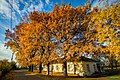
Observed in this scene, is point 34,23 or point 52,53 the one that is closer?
point 52,53

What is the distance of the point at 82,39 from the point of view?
32.4m

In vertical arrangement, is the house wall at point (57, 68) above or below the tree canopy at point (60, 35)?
below

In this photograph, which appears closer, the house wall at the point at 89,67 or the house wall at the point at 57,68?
the house wall at the point at 89,67

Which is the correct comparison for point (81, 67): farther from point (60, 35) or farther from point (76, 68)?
point (60, 35)

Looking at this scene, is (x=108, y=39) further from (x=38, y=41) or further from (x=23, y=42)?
(x=23, y=42)

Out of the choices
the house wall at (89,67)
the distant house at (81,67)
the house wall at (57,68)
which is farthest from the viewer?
the house wall at (57,68)

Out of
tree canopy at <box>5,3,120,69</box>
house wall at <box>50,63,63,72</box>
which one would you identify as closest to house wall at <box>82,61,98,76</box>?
house wall at <box>50,63,63,72</box>

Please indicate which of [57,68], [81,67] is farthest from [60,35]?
[57,68]

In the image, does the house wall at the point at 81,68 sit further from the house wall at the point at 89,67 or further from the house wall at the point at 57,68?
the house wall at the point at 57,68

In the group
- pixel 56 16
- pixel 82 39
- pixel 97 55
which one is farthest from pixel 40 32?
pixel 97 55

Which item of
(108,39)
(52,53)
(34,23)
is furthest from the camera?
(34,23)

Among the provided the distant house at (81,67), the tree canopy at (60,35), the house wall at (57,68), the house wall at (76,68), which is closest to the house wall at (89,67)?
the distant house at (81,67)

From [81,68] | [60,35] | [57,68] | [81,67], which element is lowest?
[81,68]

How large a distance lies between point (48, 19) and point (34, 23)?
278 centimetres
